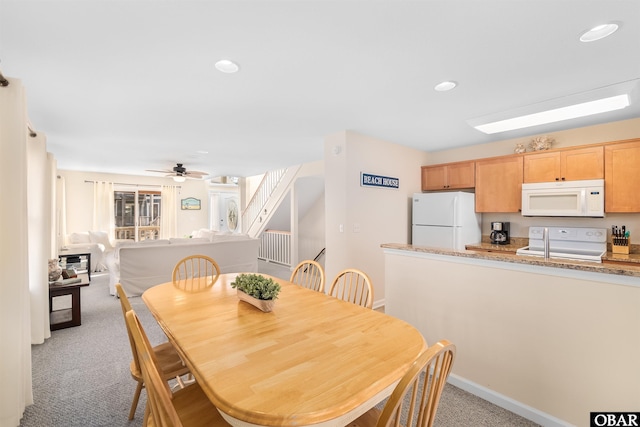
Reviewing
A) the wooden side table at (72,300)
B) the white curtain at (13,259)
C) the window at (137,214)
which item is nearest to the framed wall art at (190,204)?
the window at (137,214)

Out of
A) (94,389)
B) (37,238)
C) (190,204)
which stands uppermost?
(190,204)

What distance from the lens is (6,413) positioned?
1.73 meters

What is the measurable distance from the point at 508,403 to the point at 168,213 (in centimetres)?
885

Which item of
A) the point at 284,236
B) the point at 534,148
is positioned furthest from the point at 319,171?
the point at 534,148

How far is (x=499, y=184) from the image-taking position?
13.1ft

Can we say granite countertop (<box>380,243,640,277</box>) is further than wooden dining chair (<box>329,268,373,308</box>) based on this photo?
No

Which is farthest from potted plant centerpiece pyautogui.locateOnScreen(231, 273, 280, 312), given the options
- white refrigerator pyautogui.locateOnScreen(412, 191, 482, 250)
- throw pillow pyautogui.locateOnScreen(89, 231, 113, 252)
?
throw pillow pyautogui.locateOnScreen(89, 231, 113, 252)

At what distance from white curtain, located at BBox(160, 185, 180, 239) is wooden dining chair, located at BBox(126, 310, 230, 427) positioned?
8004 mm

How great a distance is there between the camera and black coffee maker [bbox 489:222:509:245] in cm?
409

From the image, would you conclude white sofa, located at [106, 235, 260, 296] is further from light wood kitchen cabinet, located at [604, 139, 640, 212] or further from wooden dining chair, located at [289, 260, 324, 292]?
light wood kitchen cabinet, located at [604, 139, 640, 212]

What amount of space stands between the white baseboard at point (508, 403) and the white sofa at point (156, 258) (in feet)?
14.0

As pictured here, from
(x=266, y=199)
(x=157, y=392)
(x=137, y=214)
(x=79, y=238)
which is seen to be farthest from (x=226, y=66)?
(x=137, y=214)

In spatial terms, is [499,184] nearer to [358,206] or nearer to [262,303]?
[358,206]

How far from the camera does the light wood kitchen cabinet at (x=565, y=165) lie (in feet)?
10.6
